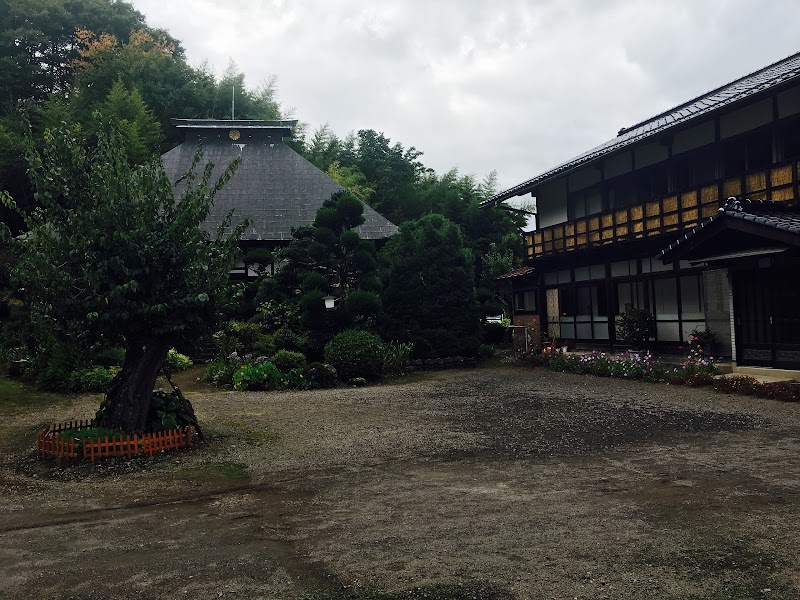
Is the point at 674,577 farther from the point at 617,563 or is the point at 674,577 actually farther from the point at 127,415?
the point at 127,415

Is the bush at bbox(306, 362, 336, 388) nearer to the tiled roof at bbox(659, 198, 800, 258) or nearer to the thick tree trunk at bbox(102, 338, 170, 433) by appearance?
the thick tree trunk at bbox(102, 338, 170, 433)

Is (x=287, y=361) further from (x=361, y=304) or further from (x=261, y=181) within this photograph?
(x=261, y=181)

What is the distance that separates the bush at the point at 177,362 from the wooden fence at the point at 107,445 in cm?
974

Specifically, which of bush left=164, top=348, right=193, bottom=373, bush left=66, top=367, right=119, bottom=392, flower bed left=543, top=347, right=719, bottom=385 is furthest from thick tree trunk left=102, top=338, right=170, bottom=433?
flower bed left=543, top=347, right=719, bottom=385

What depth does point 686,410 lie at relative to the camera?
32.4 ft

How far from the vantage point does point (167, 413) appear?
846cm

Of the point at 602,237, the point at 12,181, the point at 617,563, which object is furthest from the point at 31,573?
the point at 12,181

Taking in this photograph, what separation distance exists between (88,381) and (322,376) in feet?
18.0

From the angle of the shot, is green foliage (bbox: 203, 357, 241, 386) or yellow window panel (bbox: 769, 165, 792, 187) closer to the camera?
yellow window panel (bbox: 769, 165, 792, 187)

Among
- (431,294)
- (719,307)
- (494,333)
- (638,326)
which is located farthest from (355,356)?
(719,307)

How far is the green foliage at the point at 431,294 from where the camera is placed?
18781mm

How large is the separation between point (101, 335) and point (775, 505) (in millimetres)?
7885

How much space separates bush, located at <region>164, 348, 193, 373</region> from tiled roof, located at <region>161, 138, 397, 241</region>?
6.55 meters

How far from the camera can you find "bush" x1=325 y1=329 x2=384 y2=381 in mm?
15469
